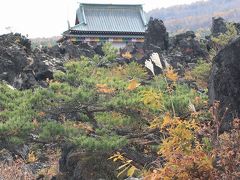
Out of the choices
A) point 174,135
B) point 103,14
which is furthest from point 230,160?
point 103,14

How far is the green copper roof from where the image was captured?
4212cm

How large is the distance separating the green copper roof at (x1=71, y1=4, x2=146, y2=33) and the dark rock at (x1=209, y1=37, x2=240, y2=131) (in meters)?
34.6

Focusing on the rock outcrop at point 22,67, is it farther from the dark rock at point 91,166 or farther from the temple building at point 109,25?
the temple building at point 109,25

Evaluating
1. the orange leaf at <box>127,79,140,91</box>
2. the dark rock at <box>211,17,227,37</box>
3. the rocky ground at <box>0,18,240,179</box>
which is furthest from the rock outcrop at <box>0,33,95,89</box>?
the dark rock at <box>211,17,227,37</box>

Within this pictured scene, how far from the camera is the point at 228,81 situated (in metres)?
6.12

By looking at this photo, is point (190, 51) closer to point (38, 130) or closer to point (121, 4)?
point (121, 4)

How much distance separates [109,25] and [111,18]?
4.51 feet

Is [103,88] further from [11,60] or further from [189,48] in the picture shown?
[189,48]

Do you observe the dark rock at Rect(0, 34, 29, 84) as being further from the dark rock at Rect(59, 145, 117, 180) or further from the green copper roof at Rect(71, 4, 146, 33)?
the green copper roof at Rect(71, 4, 146, 33)

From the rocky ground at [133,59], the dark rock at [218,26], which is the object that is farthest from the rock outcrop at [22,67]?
the dark rock at [218,26]

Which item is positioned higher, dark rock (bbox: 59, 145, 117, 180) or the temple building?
the temple building

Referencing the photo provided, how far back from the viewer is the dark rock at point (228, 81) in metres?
6.03

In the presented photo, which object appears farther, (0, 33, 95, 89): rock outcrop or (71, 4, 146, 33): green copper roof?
(71, 4, 146, 33): green copper roof

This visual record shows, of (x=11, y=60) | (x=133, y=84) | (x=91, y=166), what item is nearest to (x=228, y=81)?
(x=133, y=84)
